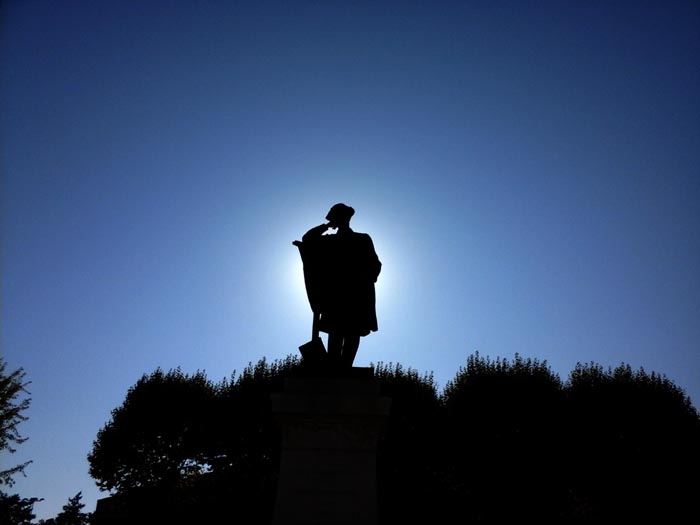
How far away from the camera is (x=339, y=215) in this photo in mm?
8047

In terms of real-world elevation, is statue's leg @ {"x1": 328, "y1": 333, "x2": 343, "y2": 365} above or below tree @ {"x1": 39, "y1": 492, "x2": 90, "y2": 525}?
above

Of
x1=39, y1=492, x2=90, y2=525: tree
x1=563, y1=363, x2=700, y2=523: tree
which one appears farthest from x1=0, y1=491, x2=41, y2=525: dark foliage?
x1=563, y1=363, x2=700, y2=523: tree

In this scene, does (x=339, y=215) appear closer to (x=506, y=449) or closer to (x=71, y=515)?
(x=71, y=515)

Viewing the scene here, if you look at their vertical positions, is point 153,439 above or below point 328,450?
above

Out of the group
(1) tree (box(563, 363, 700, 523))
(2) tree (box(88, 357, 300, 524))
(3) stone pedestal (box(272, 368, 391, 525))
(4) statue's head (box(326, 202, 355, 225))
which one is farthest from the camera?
(2) tree (box(88, 357, 300, 524))

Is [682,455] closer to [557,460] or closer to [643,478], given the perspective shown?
[643,478]

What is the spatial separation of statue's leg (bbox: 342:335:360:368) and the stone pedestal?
0.64 metres

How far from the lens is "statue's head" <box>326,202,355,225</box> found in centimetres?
804

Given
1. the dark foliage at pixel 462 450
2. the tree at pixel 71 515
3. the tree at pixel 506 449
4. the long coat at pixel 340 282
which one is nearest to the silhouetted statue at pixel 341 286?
the long coat at pixel 340 282

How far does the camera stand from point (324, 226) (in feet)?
25.5

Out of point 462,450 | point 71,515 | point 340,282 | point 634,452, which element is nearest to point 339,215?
point 340,282

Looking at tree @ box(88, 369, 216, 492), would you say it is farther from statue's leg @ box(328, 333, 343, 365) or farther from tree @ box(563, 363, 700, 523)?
statue's leg @ box(328, 333, 343, 365)

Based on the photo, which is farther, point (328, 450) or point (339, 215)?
point (339, 215)

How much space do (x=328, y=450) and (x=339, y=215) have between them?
348 cm
